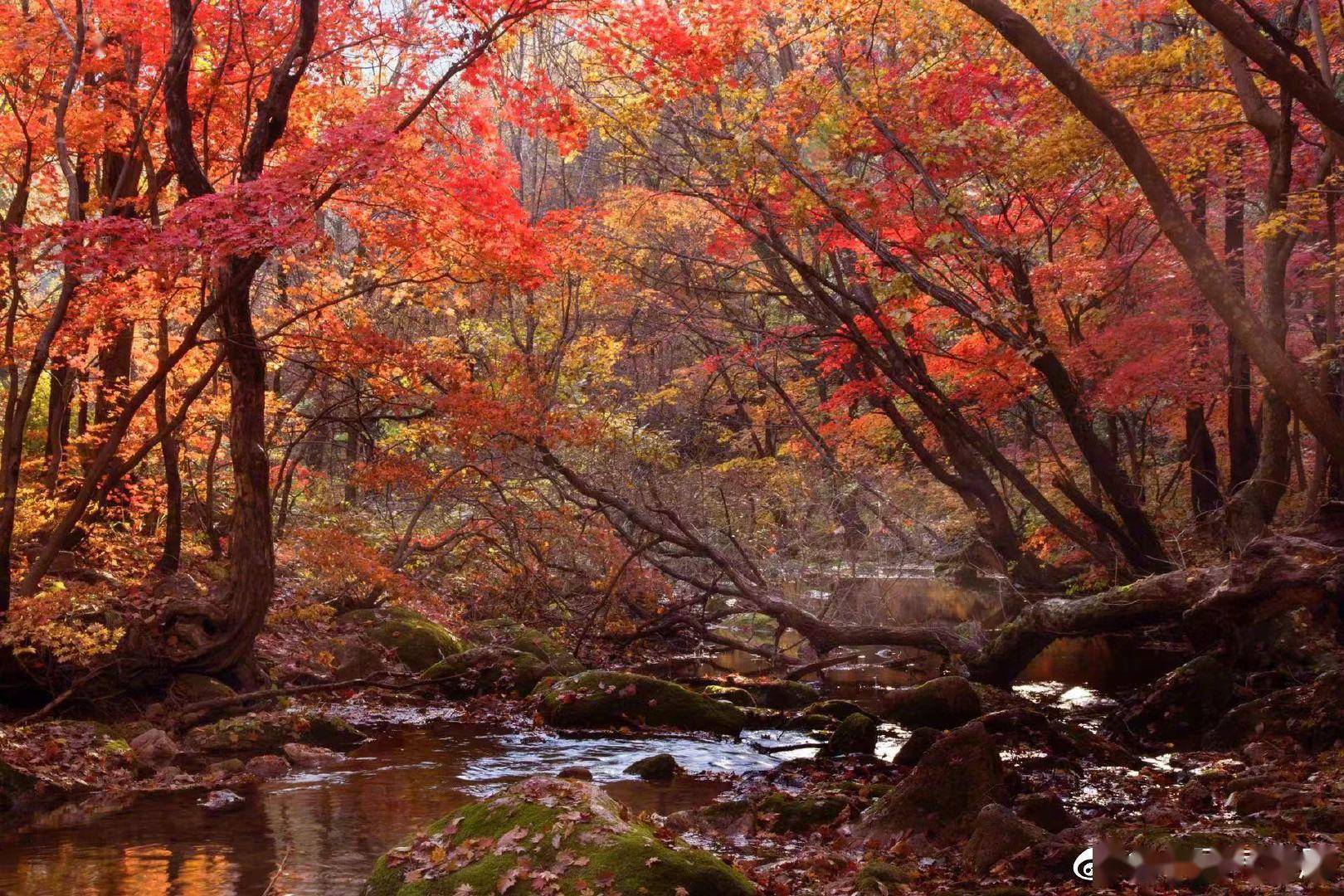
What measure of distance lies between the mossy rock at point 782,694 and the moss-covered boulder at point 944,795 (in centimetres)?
534

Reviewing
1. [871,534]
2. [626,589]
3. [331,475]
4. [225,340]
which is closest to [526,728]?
[626,589]

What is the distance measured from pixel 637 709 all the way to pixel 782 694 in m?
2.13

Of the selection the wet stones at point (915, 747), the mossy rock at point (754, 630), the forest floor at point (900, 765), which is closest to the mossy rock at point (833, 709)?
the forest floor at point (900, 765)

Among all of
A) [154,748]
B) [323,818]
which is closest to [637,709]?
[323,818]

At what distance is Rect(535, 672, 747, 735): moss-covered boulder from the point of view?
11094 millimetres

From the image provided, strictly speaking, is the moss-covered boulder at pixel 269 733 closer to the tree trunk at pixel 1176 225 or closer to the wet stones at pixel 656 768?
the wet stones at pixel 656 768

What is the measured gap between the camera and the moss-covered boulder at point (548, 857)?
481 cm

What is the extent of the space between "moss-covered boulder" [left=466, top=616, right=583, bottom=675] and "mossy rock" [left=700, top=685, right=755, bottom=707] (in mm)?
1741

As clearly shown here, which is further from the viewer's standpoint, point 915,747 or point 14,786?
point 915,747

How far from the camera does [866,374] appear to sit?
1525 cm

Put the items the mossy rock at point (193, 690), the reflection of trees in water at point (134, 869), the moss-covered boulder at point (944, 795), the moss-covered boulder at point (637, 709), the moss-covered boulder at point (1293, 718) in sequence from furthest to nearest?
1. the moss-covered boulder at point (637, 709)
2. the mossy rock at point (193, 690)
3. the moss-covered boulder at point (1293, 718)
4. the moss-covered boulder at point (944, 795)
5. the reflection of trees in water at point (134, 869)

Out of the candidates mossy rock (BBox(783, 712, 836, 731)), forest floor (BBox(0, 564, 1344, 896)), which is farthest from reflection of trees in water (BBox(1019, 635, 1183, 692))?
mossy rock (BBox(783, 712, 836, 731))

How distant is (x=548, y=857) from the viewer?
498 cm

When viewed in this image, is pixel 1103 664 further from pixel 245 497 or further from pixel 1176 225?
pixel 245 497
